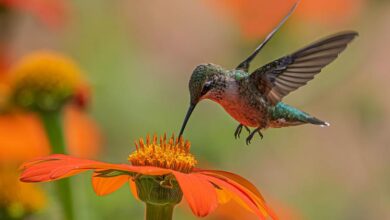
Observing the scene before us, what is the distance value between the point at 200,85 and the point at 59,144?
2.64ft

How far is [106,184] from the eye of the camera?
1.64 metres

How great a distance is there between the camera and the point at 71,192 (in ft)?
7.29

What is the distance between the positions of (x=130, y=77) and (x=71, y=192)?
1.75 m

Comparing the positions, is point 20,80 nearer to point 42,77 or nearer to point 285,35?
point 42,77

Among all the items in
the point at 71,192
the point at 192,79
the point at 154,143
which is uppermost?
the point at 192,79

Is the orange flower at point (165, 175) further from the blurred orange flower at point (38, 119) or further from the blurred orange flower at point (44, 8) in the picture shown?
the blurred orange flower at point (44, 8)

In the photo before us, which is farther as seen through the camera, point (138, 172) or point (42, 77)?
point (42, 77)

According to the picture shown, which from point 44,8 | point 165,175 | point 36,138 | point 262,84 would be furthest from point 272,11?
point 165,175

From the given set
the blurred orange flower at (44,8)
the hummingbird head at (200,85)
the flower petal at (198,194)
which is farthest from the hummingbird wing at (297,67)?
the blurred orange flower at (44,8)

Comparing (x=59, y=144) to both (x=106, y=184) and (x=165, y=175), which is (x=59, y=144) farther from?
(x=165, y=175)

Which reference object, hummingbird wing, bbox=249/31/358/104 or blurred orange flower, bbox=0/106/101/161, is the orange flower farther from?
blurred orange flower, bbox=0/106/101/161

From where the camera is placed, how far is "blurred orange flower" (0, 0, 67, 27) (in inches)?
132

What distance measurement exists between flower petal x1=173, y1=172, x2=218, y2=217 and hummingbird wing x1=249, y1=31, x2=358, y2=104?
0.42 metres

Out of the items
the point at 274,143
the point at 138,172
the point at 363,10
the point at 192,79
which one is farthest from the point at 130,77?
the point at 138,172
